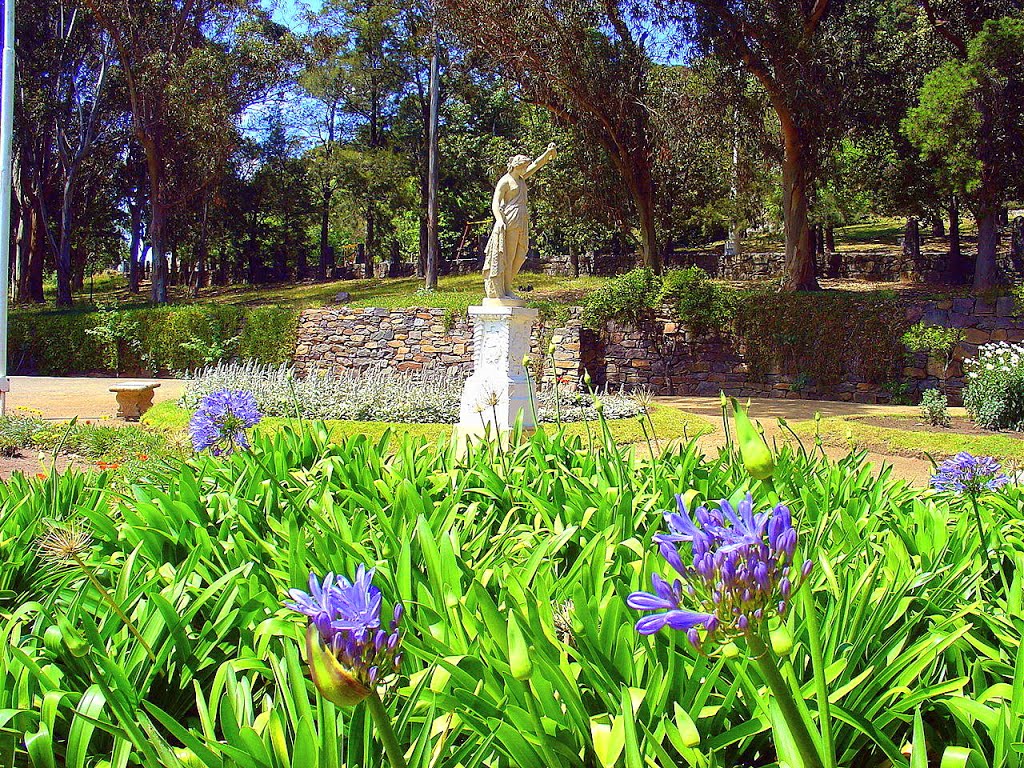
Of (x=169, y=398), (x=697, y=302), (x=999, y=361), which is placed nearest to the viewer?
(x=999, y=361)

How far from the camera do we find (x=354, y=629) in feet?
2.83

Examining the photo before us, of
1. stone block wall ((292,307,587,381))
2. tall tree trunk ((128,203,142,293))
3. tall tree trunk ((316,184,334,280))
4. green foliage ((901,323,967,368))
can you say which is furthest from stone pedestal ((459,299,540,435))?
tall tree trunk ((128,203,142,293))

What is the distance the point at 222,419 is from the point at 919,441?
7.88 m

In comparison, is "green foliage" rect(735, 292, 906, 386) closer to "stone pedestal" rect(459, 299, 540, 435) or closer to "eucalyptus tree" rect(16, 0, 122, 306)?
"stone pedestal" rect(459, 299, 540, 435)

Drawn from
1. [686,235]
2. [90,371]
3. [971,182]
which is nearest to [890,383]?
[971,182]

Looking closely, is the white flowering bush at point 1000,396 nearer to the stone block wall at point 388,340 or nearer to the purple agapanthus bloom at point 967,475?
the stone block wall at point 388,340

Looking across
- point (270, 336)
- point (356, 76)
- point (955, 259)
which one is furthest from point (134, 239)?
point (955, 259)

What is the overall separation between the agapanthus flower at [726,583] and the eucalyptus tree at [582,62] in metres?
15.5

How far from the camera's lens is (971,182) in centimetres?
1455

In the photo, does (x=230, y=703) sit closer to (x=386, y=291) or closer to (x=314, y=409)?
(x=314, y=409)

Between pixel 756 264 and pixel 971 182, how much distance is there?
10109mm

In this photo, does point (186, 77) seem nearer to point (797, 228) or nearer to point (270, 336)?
point (270, 336)

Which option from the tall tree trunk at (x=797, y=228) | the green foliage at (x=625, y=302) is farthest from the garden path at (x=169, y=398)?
the tall tree trunk at (x=797, y=228)

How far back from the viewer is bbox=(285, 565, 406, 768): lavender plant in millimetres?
789
